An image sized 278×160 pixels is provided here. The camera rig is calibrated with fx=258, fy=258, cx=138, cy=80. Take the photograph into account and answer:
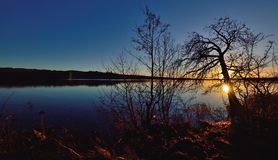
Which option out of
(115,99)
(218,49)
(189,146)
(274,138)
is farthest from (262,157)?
(218,49)

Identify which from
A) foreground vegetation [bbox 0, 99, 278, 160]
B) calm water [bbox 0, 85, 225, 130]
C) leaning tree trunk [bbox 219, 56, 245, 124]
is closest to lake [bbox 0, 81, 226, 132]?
calm water [bbox 0, 85, 225, 130]

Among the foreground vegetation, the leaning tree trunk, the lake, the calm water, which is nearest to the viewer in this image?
the foreground vegetation

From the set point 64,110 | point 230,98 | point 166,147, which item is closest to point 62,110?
point 64,110

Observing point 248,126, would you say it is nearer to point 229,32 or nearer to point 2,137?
point 2,137

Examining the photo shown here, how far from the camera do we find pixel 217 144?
8.22 m

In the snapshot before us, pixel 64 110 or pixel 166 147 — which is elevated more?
pixel 166 147

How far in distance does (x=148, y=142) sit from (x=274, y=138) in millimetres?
3827

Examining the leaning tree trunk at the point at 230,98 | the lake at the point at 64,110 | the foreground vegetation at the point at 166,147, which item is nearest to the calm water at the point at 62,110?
the lake at the point at 64,110

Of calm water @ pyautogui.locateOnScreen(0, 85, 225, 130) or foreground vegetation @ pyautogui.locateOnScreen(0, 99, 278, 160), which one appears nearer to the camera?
foreground vegetation @ pyautogui.locateOnScreen(0, 99, 278, 160)

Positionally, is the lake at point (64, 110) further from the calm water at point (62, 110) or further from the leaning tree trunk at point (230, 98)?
the leaning tree trunk at point (230, 98)

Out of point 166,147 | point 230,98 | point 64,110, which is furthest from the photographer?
point 64,110

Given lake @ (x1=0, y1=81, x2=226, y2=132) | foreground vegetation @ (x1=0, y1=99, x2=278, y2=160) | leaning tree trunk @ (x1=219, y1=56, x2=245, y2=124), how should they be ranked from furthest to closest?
1. lake @ (x1=0, y1=81, x2=226, y2=132)
2. leaning tree trunk @ (x1=219, y1=56, x2=245, y2=124)
3. foreground vegetation @ (x1=0, y1=99, x2=278, y2=160)

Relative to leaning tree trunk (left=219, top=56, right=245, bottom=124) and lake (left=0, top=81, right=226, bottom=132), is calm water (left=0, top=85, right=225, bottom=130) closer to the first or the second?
lake (left=0, top=81, right=226, bottom=132)

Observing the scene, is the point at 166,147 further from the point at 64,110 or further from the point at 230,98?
the point at 64,110
